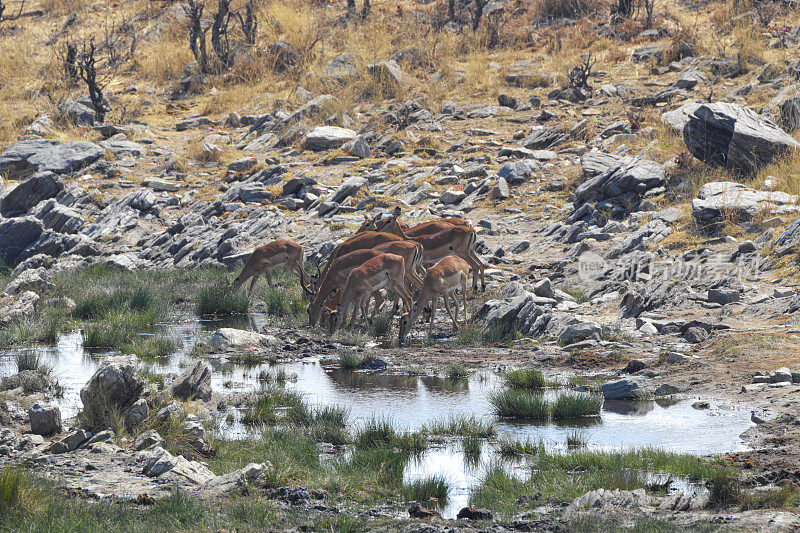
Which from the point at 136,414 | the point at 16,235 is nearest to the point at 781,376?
the point at 136,414

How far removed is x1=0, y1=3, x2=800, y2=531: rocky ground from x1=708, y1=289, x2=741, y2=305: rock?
0.23 ft

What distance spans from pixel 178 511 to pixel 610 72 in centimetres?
2526

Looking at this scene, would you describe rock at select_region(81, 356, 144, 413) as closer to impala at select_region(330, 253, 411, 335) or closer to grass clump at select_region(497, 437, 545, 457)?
grass clump at select_region(497, 437, 545, 457)

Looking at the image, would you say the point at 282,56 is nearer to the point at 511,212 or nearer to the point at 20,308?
the point at 511,212

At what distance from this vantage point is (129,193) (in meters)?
26.9

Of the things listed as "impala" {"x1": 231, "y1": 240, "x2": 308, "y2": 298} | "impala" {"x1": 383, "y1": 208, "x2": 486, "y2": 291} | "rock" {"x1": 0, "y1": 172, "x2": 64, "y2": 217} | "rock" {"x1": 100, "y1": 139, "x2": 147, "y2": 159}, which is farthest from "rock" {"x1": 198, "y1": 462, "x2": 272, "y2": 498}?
"rock" {"x1": 100, "y1": 139, "x2": 147, "y2": 159}

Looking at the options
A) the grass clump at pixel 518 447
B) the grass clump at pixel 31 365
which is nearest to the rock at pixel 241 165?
the grass clump at pixel 31 365

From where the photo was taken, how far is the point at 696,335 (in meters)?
12.9

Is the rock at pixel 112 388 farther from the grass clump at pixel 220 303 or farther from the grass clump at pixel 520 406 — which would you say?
the grass clump at pixel 220 303

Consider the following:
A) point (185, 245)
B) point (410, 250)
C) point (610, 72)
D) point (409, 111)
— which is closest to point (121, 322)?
point (410, 250)

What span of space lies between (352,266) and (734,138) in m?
8.99

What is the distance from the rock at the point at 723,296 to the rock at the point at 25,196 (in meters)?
20.6

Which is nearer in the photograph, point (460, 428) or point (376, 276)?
point (460, 428)

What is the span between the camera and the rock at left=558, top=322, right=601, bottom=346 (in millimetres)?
13578
